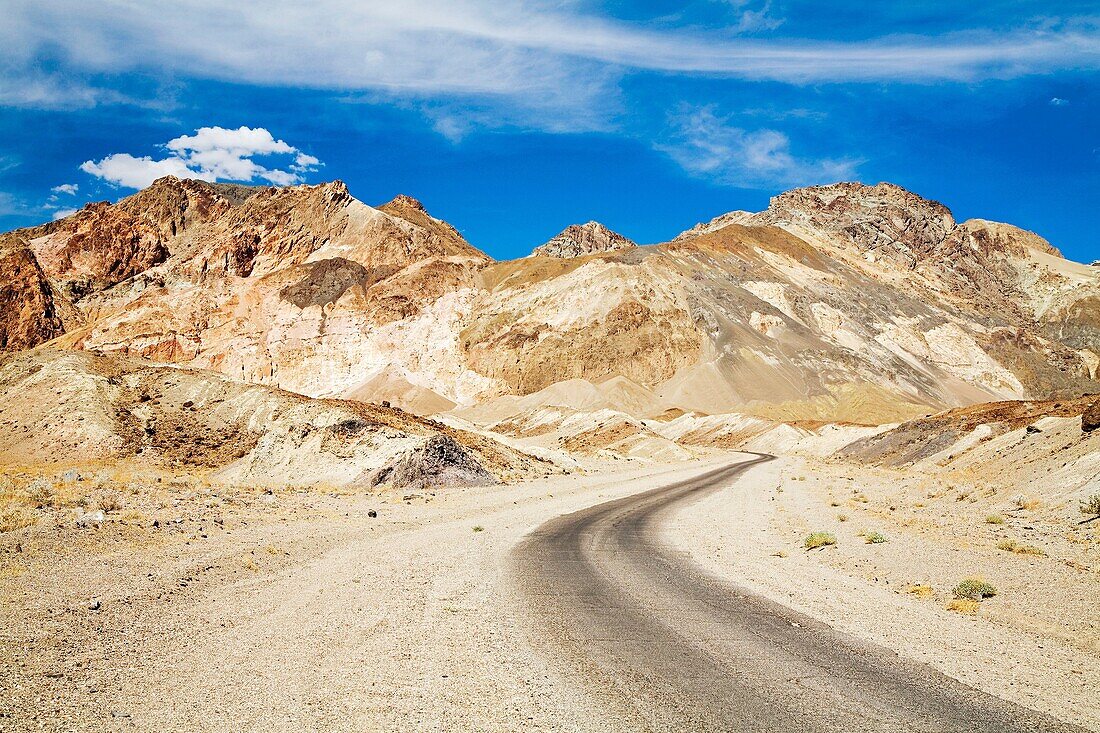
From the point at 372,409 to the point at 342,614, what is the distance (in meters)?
29.1

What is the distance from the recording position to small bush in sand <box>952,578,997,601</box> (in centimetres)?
1041

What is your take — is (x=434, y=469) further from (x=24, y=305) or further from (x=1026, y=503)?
(x=24, y=305)

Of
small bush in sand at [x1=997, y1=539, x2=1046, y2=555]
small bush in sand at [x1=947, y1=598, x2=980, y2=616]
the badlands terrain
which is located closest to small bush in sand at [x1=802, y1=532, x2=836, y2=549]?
the badlands terrain

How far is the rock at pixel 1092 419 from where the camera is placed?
74.6ft

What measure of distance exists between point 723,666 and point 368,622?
14.7 feet

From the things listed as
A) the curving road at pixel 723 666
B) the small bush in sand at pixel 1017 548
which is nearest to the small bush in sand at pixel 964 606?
the curving road at pixel 723 666

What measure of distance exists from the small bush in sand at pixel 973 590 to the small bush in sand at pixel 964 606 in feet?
1.34

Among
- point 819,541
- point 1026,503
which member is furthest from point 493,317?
point 819,541

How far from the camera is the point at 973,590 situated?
10484mm

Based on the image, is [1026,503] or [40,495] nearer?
[40,495]

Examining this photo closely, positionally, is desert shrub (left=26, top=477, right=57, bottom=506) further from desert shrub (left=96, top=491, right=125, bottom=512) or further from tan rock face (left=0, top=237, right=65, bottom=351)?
tan rock face (left=0, top=237, right=65, bottom=351)

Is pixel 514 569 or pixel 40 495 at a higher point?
pixel 40 495

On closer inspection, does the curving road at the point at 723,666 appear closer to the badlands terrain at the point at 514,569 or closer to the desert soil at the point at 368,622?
the badlands terrain at the point at 514,569

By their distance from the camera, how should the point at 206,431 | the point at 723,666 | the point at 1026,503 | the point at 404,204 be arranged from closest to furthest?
the point at 723,666, the point at 1026,503, the point at 206,431, the point at 404,204
